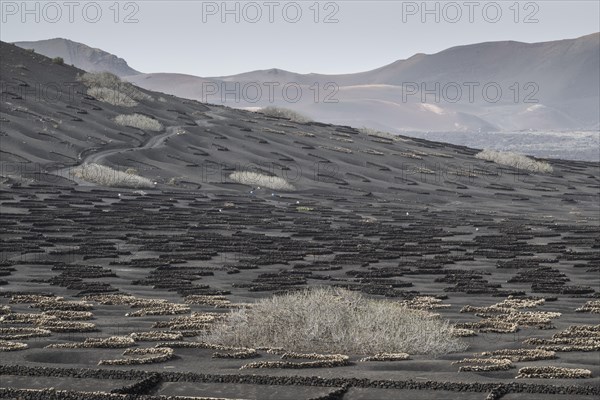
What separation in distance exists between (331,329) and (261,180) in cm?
4484

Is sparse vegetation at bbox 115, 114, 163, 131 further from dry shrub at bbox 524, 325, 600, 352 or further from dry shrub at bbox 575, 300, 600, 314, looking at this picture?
dry shrub at bbox 524, 325, 600, 352

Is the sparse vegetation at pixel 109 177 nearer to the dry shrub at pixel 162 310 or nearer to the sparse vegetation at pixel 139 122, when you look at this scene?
the sparse vegetation at pixel 139 122

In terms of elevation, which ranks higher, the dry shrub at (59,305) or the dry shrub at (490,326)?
the dry shrub at (59,305)

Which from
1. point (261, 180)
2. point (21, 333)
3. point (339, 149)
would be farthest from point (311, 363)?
point (339, 149)

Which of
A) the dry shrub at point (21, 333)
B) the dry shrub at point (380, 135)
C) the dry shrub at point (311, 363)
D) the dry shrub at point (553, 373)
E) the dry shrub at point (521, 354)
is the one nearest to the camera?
the dry shrub at point (553, 373)

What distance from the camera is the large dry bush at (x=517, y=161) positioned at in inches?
3323

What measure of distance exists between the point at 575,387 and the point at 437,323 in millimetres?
5275

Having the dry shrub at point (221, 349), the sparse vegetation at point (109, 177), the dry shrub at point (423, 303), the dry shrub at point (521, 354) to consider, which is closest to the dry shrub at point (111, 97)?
the sparse vegetation at point (109, 177)

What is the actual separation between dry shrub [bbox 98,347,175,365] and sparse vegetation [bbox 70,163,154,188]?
39159 millimetres

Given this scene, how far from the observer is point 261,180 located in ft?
198

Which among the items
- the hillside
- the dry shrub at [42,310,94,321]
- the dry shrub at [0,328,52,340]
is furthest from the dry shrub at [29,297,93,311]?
the dry shrub at [0,328,52,340]

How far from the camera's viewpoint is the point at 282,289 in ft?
80.5

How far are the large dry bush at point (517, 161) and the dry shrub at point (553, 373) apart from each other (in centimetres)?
7210

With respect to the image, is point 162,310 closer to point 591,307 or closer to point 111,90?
point 591,307
